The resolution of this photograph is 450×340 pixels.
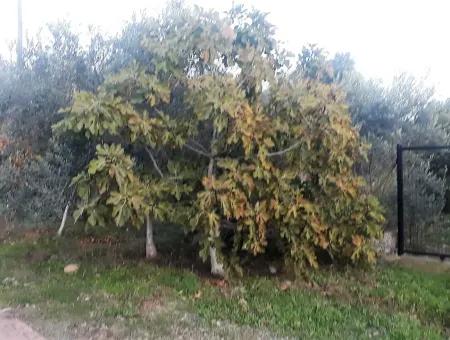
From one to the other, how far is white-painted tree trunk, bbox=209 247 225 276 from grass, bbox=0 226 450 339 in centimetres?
12

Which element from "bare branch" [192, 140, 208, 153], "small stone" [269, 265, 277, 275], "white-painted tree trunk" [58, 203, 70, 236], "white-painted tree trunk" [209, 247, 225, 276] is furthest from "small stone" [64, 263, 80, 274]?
"small stone" [269, 265, 277, 275]

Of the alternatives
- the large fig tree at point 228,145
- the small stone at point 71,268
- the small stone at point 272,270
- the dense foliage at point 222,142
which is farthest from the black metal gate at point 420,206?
the small stone at point 71,268

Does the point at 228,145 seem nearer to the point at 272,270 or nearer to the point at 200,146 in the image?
the point at 200,146

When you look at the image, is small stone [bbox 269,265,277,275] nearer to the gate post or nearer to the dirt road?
the gate post

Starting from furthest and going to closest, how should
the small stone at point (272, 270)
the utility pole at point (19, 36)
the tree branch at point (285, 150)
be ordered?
the utility pole at point (19, 36), the small stone at point (272, 270), the tree branch at point (285, 150)

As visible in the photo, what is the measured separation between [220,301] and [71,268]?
91.8 inches

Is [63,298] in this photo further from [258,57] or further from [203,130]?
[258,57]

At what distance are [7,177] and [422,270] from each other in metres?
5.70

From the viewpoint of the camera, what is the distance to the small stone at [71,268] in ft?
23.0

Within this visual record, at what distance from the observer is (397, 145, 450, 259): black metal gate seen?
25.0 ft

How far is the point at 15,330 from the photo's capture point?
506 cm

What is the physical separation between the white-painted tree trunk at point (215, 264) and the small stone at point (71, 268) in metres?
1.73

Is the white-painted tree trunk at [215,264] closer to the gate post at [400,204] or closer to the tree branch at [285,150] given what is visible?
the tree branch at [285,150]

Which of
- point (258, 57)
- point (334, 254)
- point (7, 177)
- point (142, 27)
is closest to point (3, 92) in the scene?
point (7, 177)
